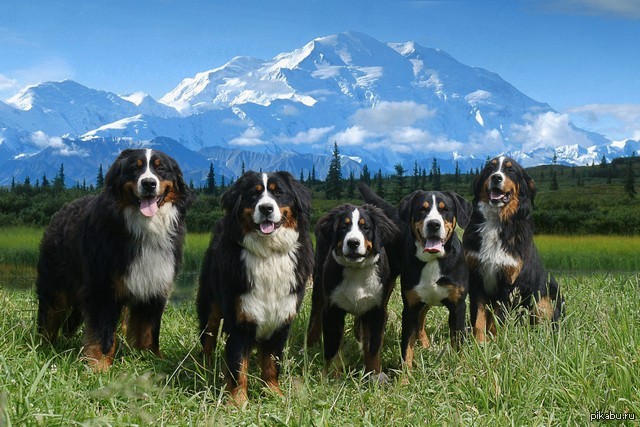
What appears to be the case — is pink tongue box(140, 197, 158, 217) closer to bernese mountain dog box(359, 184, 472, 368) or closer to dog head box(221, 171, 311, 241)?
dog head box(221, 171, 311, 241)

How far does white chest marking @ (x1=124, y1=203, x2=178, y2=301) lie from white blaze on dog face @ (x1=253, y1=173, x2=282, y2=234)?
119 cm

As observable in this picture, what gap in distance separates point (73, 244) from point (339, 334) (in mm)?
2722

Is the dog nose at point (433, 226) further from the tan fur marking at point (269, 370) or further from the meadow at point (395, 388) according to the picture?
the tan fur marking at point (269, 370)

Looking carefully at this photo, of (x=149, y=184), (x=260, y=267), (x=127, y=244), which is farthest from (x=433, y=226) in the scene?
(x=127, y=244)

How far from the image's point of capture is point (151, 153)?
19.7ft

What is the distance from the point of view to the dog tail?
24.2 feet

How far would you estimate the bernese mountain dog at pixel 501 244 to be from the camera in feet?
22.7

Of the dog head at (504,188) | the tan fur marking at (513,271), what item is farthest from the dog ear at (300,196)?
the tan fur marking at (513,271)

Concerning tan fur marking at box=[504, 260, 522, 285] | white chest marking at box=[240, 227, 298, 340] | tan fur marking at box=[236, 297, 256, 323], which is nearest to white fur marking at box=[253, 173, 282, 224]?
white chest marking at box=[240, 227, 298, 340]

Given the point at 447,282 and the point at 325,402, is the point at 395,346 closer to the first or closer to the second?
the point at 447,282

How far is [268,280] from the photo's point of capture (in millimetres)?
5625

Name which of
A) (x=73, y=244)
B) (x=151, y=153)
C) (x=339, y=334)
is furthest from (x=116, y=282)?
(x=339, y=334)

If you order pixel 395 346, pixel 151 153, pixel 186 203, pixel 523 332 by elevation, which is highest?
pixel 151 153

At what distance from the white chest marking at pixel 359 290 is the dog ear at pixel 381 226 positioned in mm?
260
